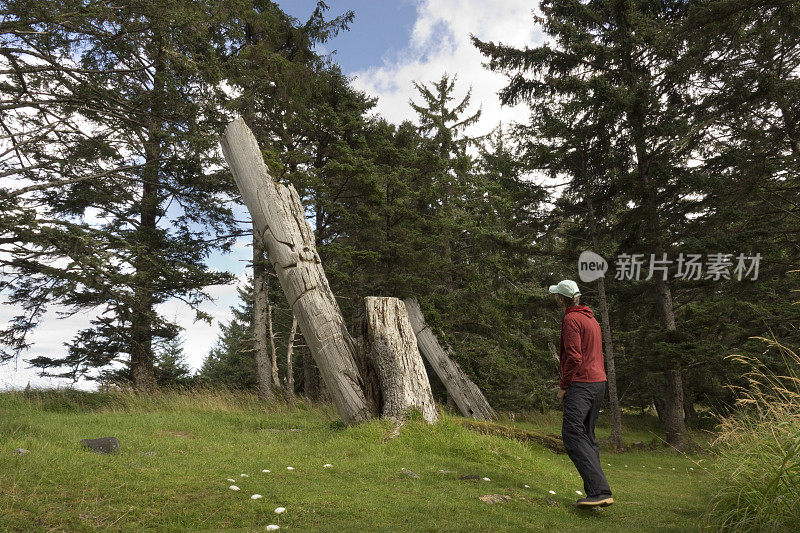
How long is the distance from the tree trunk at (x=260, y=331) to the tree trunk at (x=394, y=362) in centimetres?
708

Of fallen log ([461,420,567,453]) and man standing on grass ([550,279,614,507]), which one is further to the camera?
fallen log ([461,420,567,453])

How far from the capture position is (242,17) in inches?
531

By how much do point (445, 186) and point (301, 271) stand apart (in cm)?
989

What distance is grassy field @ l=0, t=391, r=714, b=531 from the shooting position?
3.75 m

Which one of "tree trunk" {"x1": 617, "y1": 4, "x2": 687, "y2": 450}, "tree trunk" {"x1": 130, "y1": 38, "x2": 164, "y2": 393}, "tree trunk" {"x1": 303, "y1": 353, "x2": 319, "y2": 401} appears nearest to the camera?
"tree trunk" {"x1": 617, "y1": 4, "x2": 687, "y2": 450}

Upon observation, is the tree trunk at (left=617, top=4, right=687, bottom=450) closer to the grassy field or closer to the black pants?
the grassy field

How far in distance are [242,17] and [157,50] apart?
11.4 ft

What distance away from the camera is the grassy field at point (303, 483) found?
12.3 ft

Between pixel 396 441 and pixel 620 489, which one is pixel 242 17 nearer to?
pixel 396 441

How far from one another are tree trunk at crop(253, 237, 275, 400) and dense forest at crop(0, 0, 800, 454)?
7 cm

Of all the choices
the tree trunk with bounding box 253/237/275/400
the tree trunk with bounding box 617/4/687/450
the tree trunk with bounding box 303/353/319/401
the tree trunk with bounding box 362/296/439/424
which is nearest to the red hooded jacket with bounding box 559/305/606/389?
the tree trunk with bounding box 362/296/439/424

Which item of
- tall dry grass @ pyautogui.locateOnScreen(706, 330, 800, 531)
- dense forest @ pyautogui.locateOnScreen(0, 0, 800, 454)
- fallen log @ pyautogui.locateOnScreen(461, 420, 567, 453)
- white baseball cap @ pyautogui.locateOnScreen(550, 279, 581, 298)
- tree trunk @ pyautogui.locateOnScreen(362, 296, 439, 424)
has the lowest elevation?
fallen log @ pyautogui.locateOnScreen(461, 420, 567, 453)

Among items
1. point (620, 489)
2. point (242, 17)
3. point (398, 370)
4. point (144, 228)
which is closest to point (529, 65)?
point (242, 17)

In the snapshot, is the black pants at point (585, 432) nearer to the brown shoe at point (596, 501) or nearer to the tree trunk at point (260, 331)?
the brown shoe at point (596, 501)
